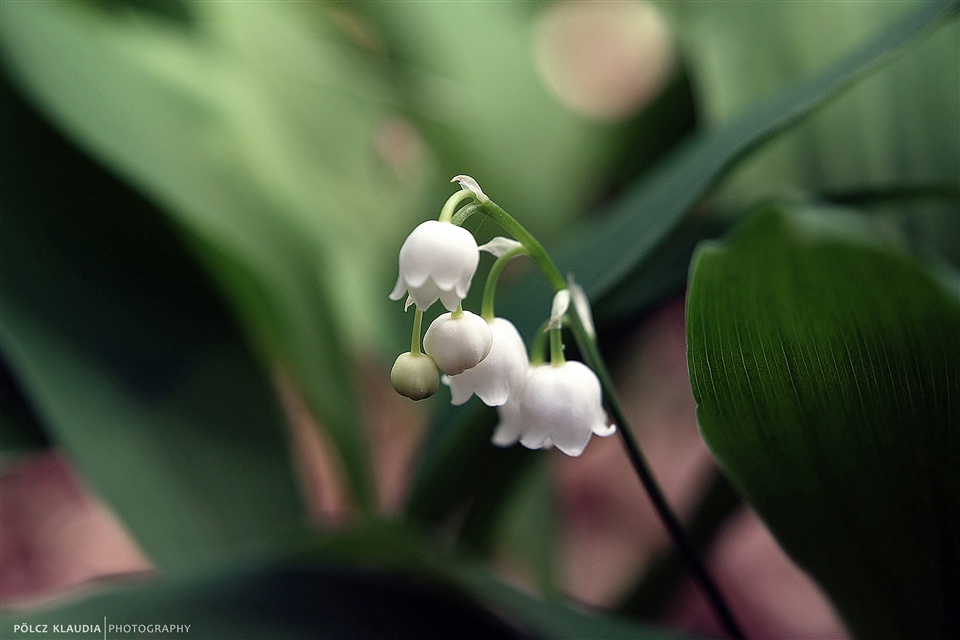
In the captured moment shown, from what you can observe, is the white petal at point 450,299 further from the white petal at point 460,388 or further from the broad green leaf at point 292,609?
the broad green leaf at point 292,609

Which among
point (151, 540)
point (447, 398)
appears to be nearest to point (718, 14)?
point (447, 398)

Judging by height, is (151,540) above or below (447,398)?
below

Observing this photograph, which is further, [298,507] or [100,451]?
[298,507]

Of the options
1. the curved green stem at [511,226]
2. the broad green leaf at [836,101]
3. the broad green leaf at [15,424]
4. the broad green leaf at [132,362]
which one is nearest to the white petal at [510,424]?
the curved green stem at [511,226]

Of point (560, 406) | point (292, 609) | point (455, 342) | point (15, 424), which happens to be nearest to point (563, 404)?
point (560, 406)

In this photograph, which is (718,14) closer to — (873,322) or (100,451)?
(873,322)

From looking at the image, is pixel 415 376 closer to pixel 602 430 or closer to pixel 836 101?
pixel 602 430
